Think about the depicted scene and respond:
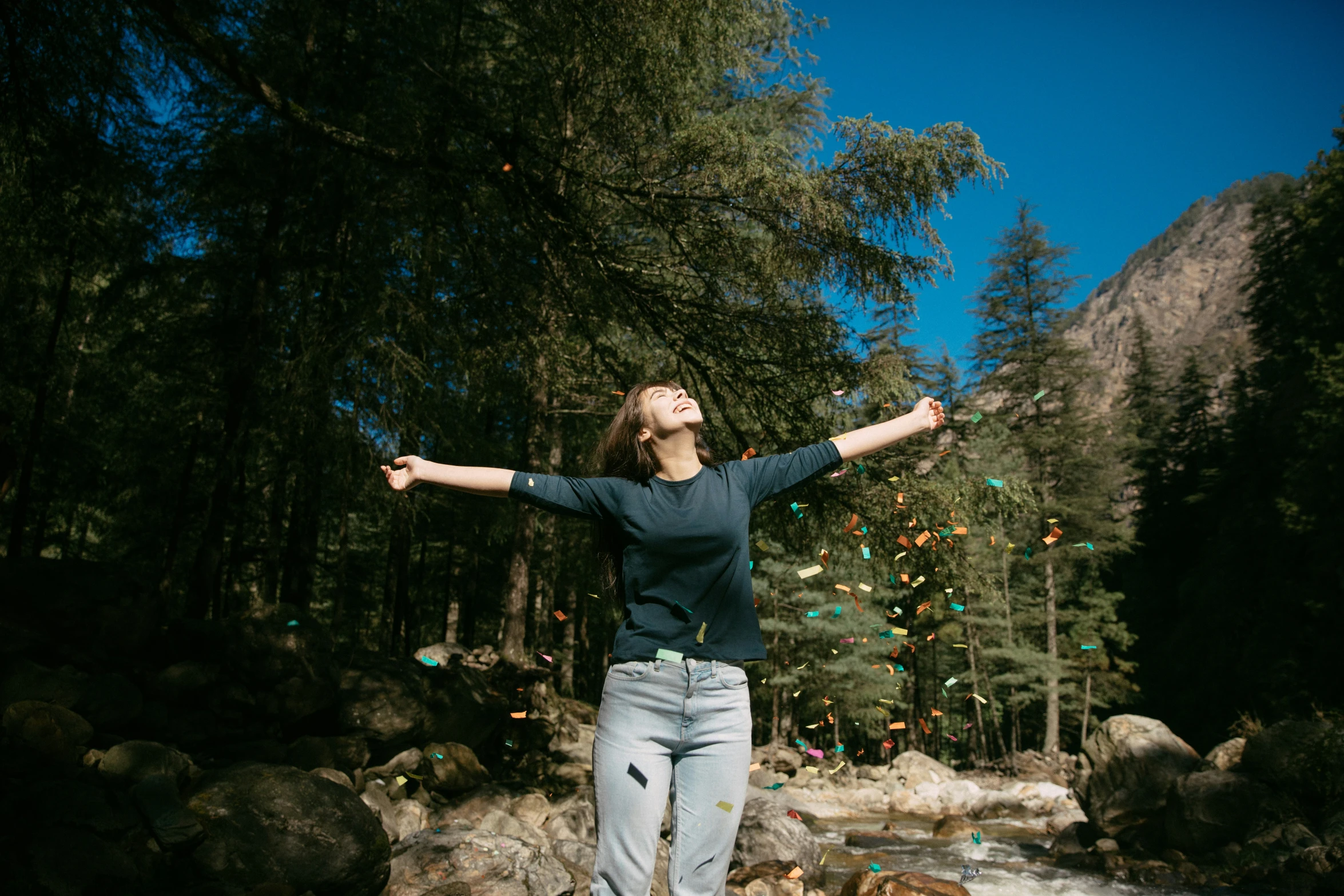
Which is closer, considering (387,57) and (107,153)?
(107,153)

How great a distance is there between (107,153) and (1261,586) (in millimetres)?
26601

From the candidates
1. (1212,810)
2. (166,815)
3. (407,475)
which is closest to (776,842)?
(166,815)

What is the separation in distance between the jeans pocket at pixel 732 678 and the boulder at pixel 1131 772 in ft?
39.8

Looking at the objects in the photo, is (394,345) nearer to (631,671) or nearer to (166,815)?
(166,815)

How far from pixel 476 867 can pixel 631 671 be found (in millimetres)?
4141

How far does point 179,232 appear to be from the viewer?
898 cm

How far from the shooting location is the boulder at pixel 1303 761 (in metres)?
9.30

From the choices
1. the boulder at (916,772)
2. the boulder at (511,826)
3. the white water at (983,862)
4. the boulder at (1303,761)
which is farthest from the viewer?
the boulder at (916,772)

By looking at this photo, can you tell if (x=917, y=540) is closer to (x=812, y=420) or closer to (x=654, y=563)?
(x=812, y=420)

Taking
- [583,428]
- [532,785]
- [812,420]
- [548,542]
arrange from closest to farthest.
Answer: [812,420]
[532,785]
[583,428]
[548,542]

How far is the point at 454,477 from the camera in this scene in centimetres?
225

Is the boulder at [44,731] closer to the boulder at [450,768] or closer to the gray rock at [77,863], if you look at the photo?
the gray rock at [77,863]

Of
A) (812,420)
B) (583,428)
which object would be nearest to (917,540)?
(812,420)

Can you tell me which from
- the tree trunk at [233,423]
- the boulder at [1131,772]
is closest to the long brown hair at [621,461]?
the tree trunk at [233,423]
